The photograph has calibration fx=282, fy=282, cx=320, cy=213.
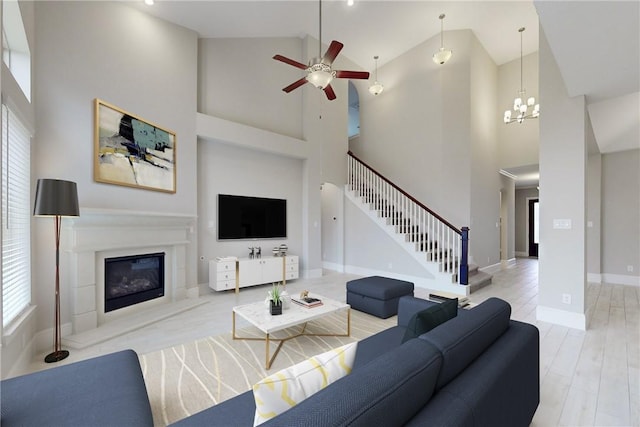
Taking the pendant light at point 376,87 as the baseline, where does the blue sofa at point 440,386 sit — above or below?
below

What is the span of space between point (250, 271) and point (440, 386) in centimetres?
430

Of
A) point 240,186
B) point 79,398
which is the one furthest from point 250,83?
point 79,398

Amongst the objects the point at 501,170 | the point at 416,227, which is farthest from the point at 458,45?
the point at 416,227

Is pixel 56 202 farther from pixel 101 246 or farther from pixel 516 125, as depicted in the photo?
pixel 516 125

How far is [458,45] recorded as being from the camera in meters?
6.25

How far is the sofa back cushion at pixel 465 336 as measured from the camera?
1.12 meters

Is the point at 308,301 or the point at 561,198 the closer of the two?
the point at 308,301

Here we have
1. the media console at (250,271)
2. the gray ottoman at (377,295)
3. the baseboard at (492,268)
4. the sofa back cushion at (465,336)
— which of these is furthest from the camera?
the baseboard at (492,268)

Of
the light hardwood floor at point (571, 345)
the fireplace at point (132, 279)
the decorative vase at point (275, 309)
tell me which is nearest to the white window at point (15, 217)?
the light hardwood floor at point (571, 345)

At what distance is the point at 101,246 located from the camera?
325 cm

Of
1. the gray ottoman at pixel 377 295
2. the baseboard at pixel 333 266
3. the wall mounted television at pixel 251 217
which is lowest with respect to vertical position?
the baseboard at pixel 333 266

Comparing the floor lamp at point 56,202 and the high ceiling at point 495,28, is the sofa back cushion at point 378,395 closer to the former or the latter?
the high ceiling at point 495,28

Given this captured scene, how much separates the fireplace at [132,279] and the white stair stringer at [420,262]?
4100mm

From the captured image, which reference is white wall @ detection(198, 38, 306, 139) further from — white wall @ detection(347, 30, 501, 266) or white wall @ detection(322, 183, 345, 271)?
white wall @ detection(347, 30, 501, 266)
